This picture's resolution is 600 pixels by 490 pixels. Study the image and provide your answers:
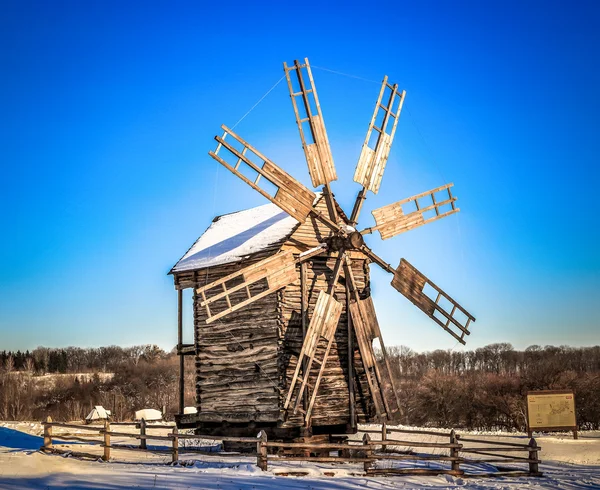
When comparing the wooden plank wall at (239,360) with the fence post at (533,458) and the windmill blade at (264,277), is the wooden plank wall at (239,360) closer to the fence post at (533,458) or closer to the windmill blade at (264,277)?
the windmill blade at (264,277)

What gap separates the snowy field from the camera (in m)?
14.6

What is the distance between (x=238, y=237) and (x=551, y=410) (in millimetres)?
11584

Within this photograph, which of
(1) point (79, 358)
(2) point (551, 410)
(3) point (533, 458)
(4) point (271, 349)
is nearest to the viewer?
(3) point (533, 458)

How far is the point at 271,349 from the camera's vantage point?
64.2 ft

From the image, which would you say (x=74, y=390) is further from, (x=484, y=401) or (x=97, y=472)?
(x=97, y=472)

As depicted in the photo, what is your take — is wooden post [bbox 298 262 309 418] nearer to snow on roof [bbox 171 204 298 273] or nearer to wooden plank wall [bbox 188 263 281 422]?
wooden plank wall [bbox 188 263 281 422]

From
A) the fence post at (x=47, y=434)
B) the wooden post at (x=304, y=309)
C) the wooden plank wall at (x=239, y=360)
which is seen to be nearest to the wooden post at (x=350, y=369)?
the wooden post at (x=304, y=309)

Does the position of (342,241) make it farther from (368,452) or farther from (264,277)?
(368,452)

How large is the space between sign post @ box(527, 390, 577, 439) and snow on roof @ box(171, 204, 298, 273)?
10095 millimetres

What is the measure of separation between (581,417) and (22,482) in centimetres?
3260

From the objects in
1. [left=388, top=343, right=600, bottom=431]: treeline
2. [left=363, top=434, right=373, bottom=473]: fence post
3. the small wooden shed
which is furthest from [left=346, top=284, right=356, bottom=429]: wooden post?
[left=388, top=343, right=600, bottom=431]: treeline

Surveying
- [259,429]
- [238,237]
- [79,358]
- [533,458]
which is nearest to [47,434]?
[259,429]

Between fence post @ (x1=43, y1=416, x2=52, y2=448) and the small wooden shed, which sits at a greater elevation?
the small wooden shed

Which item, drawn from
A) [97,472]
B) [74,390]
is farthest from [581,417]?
[74,390]
